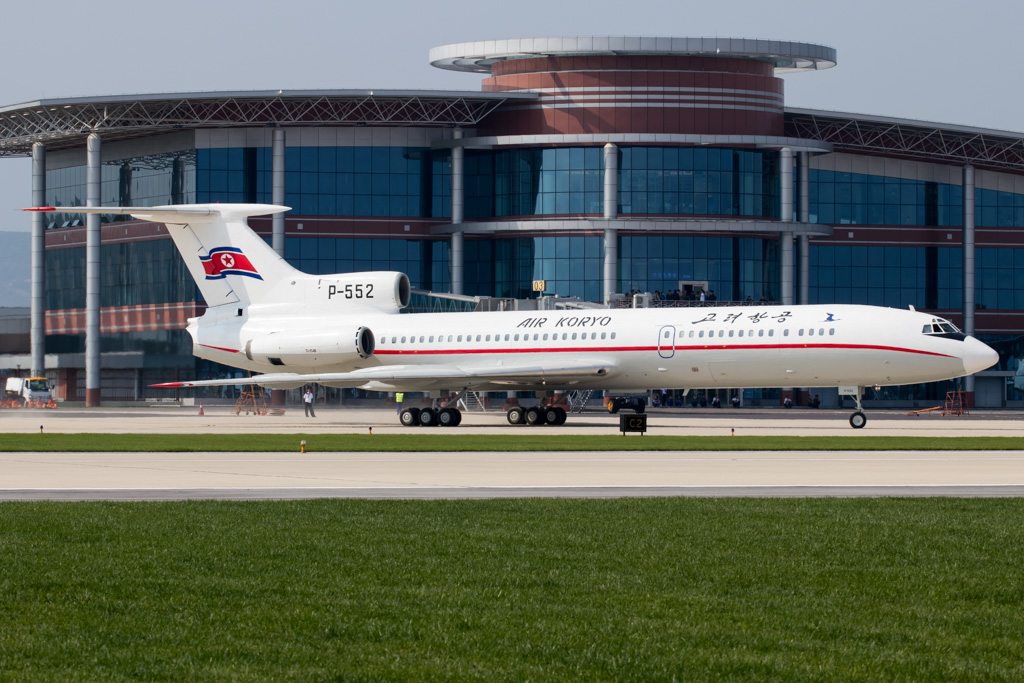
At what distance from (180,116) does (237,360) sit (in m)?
36.7

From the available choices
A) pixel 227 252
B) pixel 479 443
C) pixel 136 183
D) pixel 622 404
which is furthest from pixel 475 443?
pixel 136 183

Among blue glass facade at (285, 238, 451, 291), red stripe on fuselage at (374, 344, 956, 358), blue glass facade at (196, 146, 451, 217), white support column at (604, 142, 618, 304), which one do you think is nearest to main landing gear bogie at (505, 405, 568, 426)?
red stripe on fuselage at (374, 344, 956, 358)

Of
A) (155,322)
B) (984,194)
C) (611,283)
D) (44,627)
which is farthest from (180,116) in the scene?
(44,627)

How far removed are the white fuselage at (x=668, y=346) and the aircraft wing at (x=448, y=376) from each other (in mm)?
180

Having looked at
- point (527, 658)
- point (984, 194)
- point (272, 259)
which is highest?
point (984, 194)

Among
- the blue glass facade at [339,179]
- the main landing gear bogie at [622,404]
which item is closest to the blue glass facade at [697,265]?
the main landing gear bogie at [622,404]

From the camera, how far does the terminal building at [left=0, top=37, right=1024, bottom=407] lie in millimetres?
82688

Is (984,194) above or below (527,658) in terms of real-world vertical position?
above

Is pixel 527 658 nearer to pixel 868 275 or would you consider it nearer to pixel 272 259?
pixel 272 259

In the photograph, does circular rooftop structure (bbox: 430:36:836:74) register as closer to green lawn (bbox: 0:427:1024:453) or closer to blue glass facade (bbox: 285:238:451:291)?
blue glass facade (bbox: 285:238:451:291)

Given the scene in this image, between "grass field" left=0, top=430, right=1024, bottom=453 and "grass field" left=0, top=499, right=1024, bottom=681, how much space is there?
15.3 metres

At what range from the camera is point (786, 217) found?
85062 mm

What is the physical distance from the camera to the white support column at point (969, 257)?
9075 centimetres

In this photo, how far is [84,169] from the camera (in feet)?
311
